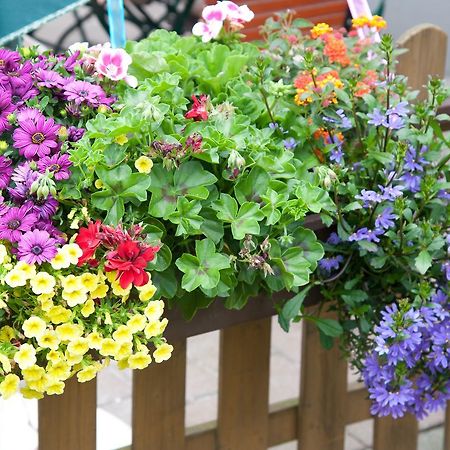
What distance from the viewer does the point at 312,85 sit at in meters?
1.68

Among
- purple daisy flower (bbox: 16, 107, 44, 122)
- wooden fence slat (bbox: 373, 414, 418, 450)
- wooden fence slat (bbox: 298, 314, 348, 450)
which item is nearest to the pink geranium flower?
purple daisy flower (bbox: 16, 107, 44, 122)

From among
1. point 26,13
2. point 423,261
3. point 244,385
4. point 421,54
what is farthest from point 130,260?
point 421,54

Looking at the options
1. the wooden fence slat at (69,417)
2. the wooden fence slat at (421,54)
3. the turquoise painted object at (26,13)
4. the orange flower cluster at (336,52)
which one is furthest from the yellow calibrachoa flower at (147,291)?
the wooden fence slat at (421,54)

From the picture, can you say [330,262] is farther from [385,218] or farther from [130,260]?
[130,260]

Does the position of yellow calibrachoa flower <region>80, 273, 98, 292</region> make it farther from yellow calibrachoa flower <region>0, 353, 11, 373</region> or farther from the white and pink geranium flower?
the white and pink geranium flower

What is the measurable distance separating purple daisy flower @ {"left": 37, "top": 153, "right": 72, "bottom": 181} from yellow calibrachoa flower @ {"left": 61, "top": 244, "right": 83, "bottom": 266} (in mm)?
108

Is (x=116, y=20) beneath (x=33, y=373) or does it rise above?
above

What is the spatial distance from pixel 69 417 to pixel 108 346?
51 cm

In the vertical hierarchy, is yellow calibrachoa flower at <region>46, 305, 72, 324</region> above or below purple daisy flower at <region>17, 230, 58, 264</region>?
below

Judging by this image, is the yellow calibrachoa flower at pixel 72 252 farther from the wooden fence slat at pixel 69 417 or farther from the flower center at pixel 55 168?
the wooden fence slat at pixel 69 417

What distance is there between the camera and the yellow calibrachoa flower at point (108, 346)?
4.30 feet

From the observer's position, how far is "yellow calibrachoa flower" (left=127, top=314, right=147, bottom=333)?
1.32 metres

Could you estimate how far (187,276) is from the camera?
1367 millimetres

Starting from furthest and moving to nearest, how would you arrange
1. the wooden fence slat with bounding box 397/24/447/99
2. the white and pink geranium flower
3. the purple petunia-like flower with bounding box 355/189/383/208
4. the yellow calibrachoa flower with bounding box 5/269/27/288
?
the wooden fence slat with bounding box 397/24/447/99 → the white and pink geranium flower → the purple petunia-like flower with bounding box 355/189/383/208 → the yellow calibrachoa flower with bounding box 5/269/27/288
